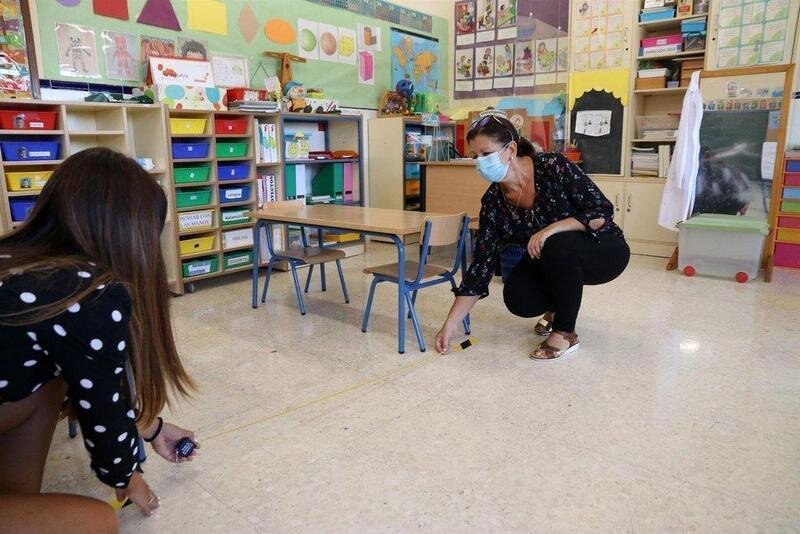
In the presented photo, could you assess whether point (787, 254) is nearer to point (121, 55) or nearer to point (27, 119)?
point (121, 55)

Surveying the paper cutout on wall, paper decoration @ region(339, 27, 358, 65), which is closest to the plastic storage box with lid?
the paper cutout on wall

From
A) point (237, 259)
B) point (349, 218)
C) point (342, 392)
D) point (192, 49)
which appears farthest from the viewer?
point (237, 259)

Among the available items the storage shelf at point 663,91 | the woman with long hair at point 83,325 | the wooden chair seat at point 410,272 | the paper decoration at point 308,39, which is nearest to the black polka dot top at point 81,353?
the woman with long hair at point 83,325

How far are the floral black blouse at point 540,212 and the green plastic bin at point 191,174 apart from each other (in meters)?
1.99

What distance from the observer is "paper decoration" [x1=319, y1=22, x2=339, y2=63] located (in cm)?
484

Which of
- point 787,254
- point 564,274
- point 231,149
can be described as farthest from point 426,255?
point 787,254

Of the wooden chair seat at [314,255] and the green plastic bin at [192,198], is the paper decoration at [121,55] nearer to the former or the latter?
the green plastic bin at [192,198]

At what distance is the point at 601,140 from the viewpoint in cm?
502

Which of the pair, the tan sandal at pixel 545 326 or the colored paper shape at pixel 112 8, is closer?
the tan sandal at pixel 545 326

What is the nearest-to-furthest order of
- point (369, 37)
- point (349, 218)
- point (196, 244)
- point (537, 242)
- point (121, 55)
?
point (537, 242) < point (349, 218) < point (121, 55) < point (196, 244) < point (369, 37)

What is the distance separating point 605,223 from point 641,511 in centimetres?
135

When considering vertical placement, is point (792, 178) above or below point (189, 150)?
below

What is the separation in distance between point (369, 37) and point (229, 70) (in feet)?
5.34

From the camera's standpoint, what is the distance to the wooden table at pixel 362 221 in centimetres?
255
